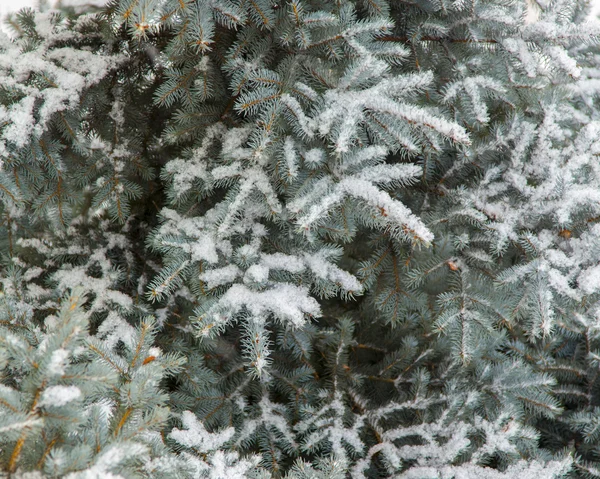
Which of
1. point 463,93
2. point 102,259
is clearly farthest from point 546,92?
point 102,259

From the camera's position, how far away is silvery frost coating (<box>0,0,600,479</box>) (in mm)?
1073

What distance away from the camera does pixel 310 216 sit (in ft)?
3.25

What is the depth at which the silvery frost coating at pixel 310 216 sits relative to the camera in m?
1.07

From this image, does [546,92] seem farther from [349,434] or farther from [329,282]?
[349,434]

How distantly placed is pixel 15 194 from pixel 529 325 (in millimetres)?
1460

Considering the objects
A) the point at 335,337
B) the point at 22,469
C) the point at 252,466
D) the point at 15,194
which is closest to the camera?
the point at 22,469

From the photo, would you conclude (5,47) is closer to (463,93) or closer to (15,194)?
(15,194)

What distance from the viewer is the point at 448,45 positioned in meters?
1.31

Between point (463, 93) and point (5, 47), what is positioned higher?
point (5, 47)

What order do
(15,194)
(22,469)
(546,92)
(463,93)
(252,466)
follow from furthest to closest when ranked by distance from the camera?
(546,92)
(463,93)
(15,194)
(252,466)
(22,469)

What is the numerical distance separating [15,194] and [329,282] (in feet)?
2.79

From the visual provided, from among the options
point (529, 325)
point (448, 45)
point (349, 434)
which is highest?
point (448, 45)

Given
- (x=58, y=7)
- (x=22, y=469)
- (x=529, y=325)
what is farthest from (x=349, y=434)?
(x=58, y=7)

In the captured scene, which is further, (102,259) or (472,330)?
(102,259)
